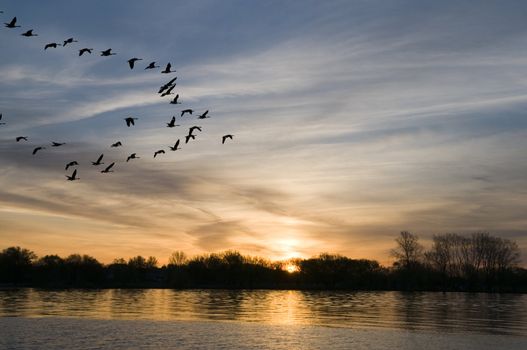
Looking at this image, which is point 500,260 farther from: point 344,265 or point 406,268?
point 344,265

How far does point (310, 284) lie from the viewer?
157 meters

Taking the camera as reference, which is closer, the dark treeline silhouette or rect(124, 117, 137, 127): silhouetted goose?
rect(124, 117, 137, 127): silhouetted goose

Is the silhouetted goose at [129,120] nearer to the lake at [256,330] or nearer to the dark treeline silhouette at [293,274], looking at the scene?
the lake at [256,330]

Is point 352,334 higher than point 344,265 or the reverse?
the reverse

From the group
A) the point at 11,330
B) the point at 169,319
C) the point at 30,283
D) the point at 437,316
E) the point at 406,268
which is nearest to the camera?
the point at 11,330

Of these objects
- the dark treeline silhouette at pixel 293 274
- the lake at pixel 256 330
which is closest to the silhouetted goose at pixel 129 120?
the lake at pixel 256 330

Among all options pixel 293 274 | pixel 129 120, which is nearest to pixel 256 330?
pixel 129 120

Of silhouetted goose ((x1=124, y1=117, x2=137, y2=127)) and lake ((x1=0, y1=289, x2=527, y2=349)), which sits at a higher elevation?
silhouetted goose ((x1=124, y1=117, x2=137, y2=127))

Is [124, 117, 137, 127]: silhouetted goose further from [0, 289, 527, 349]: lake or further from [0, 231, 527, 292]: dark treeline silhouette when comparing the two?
[0, 231, 527, 292]: dark treeline silhouette

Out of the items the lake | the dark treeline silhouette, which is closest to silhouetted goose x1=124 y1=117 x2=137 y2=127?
the lake

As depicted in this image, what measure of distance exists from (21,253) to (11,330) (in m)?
139

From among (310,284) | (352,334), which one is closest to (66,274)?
(310,284)

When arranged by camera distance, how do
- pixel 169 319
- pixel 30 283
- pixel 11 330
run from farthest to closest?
pixel 30 283 < pixel 169 319 < pixel 11 330

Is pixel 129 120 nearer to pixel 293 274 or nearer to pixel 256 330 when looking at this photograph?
pixel 256 330
